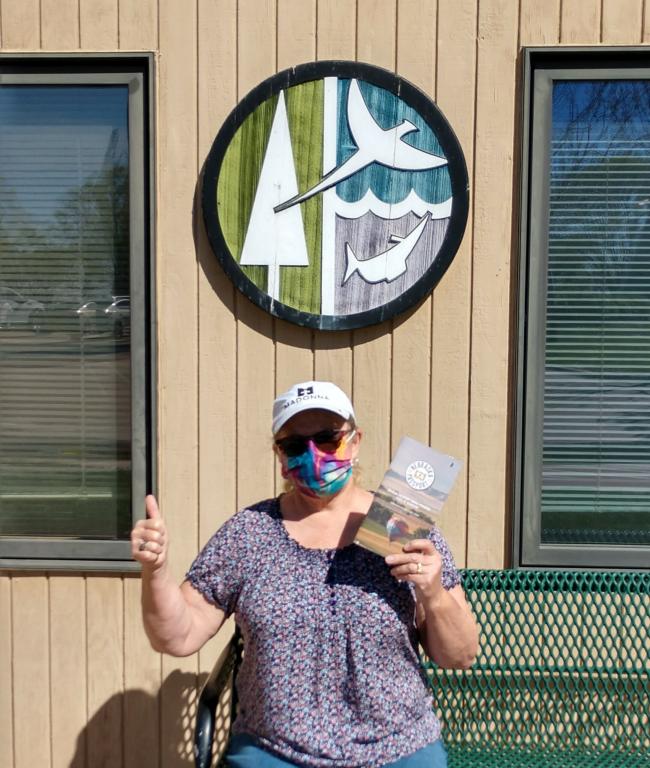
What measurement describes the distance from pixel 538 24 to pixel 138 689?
2.57 m

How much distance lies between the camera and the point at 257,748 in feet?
6.23

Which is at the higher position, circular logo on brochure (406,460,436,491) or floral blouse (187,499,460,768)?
circular logo on brochure (406,460,436,491)

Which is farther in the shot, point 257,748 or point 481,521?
point 481,521

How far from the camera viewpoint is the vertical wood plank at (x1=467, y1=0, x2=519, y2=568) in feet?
8.41

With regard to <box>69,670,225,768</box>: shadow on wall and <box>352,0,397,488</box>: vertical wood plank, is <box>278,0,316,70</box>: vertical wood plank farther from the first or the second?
<box>69,670,225,768</box>: shadow on wall

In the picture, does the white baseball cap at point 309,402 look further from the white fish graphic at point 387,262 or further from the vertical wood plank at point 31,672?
the vertical wood plank at point 31,672

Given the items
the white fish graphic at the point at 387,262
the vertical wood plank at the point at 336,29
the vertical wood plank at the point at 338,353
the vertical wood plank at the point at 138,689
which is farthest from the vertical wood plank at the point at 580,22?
the vertical wood plank at the point at 138,689

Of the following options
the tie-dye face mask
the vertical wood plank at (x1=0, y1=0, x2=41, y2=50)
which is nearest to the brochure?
the tie-dye face mask

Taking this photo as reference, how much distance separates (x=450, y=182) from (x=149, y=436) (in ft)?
4.26

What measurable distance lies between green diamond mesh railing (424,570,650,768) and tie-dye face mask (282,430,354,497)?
83cm

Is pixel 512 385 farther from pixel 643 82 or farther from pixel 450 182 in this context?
pixel 643 82

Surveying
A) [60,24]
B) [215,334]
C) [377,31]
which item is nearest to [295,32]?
[377,31]

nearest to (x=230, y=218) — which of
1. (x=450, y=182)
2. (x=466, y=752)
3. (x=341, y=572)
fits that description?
(x=450, y=182)

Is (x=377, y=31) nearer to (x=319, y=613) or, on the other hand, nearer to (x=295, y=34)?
(x=295, y=34)
